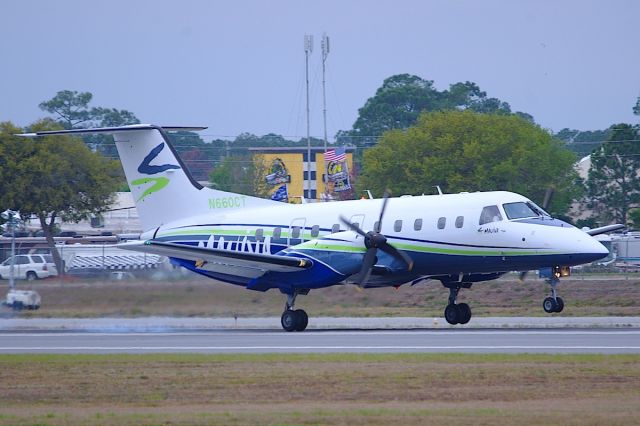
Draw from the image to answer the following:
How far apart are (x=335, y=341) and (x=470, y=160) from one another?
38.9 m

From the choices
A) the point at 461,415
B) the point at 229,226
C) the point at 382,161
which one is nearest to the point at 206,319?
the point at 229,226

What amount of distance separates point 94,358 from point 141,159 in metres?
11.0

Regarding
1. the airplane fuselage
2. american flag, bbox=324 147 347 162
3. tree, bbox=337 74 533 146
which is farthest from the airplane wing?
tree, bbox=337 74 533 146

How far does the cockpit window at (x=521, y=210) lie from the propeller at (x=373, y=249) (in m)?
2.67

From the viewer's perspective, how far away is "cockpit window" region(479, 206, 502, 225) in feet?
84.7

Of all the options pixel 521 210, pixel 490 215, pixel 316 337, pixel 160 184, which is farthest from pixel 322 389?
pixel 160 184

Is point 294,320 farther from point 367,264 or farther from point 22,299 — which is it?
point 22,299

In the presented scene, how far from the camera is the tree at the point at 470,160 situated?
195 feet

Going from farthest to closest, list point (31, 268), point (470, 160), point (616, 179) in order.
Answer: point (616, 179)
point (470, 160)
point (31, 268)

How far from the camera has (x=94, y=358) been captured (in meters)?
20.2

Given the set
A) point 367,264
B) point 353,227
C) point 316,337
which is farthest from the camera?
point 353,227

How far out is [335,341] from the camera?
22.9 meters

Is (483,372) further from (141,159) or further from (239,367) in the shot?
(141,159)

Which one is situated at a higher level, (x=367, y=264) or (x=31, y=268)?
(x=367, y=264)
